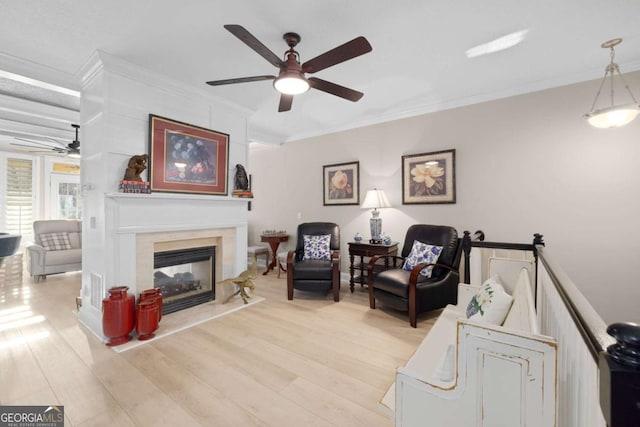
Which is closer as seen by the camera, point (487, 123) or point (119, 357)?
point (119, 357)

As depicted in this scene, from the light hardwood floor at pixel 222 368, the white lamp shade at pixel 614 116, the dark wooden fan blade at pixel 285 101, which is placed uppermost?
the dark wooden fan blade at pixel 285 101

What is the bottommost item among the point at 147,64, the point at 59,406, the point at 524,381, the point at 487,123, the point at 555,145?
the point at 59,406

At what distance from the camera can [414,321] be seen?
2.67 metres

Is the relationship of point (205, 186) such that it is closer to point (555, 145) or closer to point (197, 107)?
point (197, 107)

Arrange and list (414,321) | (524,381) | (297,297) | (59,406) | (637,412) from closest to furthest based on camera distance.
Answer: (637,412) → (524,381) → (59,406) → (414,321) → (297,297)

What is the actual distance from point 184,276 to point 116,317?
1010 mm

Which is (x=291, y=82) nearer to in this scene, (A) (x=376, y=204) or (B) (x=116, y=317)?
(A) (x=376, y=204)

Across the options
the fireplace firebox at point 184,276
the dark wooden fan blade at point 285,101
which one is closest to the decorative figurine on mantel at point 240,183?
the fireplace firebox at point 184,276

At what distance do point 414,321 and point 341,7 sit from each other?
2.85 m

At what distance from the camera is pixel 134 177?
8.41ft

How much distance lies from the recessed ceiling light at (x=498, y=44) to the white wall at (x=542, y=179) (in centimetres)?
102

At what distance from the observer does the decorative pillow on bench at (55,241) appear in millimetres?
4465

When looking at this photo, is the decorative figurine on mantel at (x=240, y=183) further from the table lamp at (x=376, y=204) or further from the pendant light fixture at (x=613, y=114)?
the pendant light fixture at (x=613, y=114)

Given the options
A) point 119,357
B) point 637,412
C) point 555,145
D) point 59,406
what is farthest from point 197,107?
point 555,145
